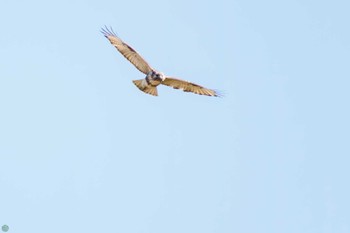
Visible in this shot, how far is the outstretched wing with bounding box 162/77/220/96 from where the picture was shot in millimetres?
66875

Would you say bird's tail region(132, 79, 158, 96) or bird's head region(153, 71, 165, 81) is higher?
bird's head region(153, 71, 165, 81)

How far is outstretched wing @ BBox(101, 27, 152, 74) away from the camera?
6619 cm

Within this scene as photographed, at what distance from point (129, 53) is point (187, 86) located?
3.02 m

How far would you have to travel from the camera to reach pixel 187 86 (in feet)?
222

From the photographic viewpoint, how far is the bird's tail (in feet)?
216

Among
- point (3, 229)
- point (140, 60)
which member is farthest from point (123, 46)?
point (3, 229)

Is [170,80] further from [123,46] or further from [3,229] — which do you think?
[3,229]

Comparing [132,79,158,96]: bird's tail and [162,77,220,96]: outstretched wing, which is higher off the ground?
[162,77,220,96]: outstretched wing

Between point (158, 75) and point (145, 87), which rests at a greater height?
point (158, 75)

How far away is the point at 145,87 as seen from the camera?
65.8m

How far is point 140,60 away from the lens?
66250mm

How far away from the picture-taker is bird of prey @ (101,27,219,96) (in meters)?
65.8

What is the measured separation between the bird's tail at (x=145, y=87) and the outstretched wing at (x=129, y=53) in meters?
0.53

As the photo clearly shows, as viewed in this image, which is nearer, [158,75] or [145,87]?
[145,87]
